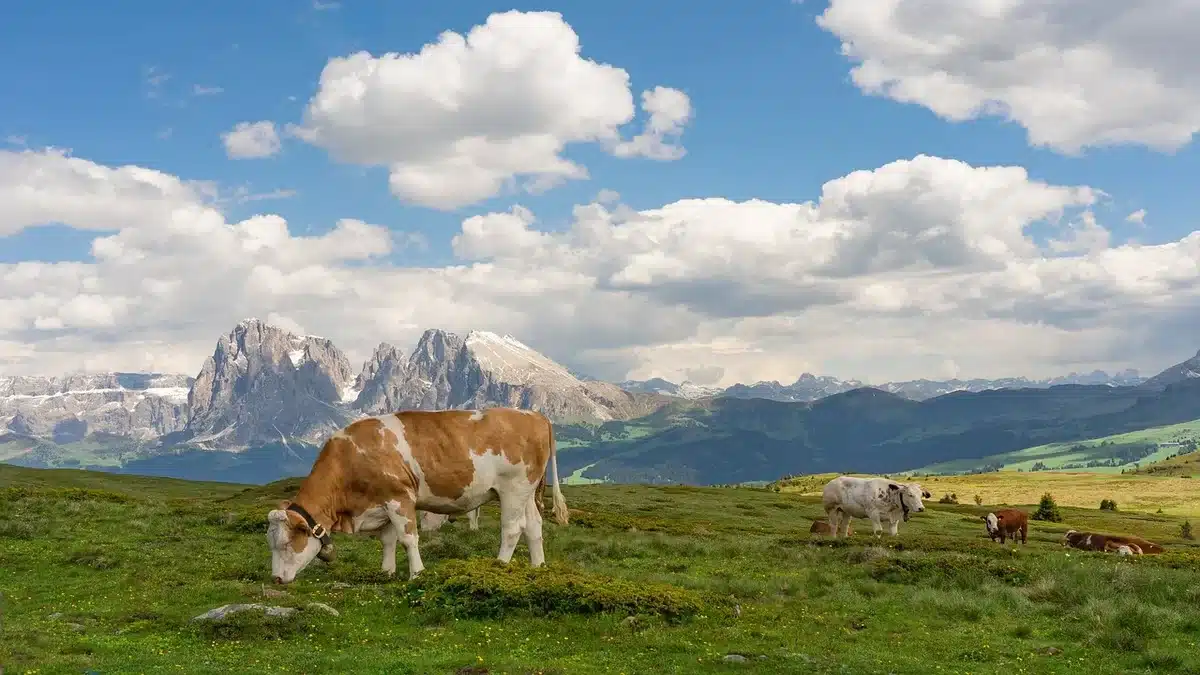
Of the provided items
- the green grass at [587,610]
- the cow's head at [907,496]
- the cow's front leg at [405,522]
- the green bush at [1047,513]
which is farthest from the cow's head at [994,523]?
the cow's front leg at [405,522]

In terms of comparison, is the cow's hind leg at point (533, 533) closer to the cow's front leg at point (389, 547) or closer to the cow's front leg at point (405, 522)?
the cow's front leg at point (405, 522)

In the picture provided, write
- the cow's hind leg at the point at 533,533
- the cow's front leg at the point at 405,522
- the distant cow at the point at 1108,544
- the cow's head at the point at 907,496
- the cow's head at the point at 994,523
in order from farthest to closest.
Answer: the cow's head at the point at 994,523, the distant cow at the point at 1108,544, the cow's head at the point at 907,496, the cow's hind leg at the point at 533,533, the cow's front leg at the point at 405,522

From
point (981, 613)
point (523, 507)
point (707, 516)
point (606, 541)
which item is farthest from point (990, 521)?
point (523, 507)

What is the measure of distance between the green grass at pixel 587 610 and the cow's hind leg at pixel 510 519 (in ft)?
5.37

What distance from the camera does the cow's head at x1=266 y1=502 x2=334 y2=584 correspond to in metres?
22.5

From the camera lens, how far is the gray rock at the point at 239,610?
18.3 m

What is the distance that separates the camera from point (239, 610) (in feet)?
60.6

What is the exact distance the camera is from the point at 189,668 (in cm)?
1488

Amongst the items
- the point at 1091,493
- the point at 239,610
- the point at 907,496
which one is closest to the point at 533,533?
the point at 239,610

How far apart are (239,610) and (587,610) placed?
773cm

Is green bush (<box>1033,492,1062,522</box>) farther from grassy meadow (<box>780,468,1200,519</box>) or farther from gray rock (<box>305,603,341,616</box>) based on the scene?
gray rock (<box>305,603,341,616</box>)

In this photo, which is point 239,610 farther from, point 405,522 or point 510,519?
point 510,519

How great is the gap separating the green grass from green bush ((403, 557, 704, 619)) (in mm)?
50

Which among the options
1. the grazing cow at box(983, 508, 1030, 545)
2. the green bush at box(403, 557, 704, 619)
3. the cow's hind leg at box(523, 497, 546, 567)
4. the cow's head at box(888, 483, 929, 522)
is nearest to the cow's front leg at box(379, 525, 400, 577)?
the green bush at box(403, 557, 704, 619)
